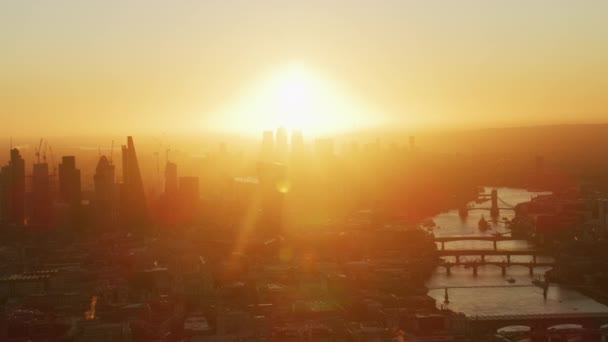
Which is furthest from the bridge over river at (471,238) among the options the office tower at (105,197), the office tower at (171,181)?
the office tower at (105,197)

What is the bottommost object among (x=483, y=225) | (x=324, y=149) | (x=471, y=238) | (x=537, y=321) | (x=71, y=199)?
(x=537, y=321)

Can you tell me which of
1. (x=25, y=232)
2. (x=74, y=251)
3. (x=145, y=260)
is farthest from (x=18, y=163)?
(x=145, y=260)

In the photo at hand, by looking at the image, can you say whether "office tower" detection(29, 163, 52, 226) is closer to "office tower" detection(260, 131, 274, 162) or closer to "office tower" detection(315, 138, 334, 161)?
"office tower" detection(260, 131, 274, 162)

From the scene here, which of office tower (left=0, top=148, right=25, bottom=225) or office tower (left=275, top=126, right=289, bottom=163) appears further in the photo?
office tower (left=275, top=126, right=289, bottom=163)

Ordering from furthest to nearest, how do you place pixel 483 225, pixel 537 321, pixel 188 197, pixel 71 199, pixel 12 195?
pixel 483 225 → pixel 188 197 → pixel 12 195 → pixel 71 199 → pixel 537 321

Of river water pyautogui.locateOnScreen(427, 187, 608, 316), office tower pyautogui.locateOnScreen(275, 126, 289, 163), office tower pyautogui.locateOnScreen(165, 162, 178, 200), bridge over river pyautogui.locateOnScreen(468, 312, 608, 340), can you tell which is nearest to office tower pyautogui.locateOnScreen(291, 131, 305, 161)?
office tower pyautogui.locateOnScreen(275, 126, 289, 163)

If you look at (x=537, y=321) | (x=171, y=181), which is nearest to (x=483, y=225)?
(x=171, y=181)

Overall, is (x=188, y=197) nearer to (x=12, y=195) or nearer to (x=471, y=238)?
(x=12, y=195)
